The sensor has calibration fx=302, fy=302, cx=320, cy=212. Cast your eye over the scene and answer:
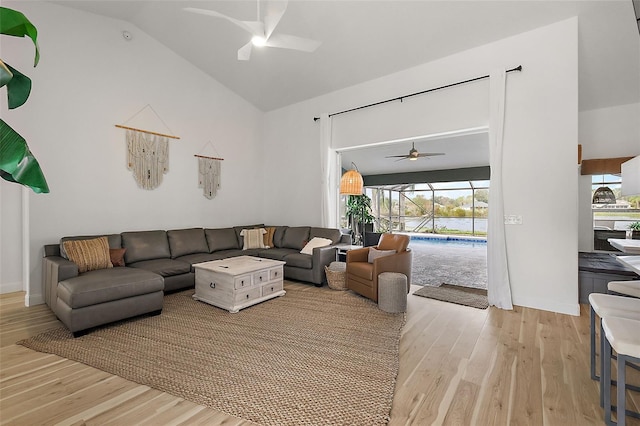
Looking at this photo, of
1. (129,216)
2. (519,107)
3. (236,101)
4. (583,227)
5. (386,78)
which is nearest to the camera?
(519,107)

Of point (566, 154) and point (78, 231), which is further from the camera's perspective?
point (78, 231)

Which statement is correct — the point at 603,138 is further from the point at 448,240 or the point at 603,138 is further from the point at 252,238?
the point at 448,240

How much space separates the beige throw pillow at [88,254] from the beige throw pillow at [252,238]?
2202 mm

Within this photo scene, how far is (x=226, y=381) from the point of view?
2.18 m

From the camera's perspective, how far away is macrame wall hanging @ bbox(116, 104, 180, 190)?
15.3 ft

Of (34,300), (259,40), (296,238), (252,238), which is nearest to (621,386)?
(259,40)

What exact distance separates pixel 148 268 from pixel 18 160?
3601 mm


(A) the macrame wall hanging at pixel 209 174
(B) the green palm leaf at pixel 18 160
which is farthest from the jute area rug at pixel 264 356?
Result: (A) the macrame wall hanging at pixel 209 174

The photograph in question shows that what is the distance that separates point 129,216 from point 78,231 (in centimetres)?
66

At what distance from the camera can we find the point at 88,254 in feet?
11.8

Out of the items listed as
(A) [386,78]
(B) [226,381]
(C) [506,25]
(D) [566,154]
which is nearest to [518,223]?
(D) [566,154]

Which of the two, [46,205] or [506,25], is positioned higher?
[506,25]

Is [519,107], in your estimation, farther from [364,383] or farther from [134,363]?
[134,363]

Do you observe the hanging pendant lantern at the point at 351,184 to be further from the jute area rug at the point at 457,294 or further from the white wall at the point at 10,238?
the white wall at the point at 10,238
